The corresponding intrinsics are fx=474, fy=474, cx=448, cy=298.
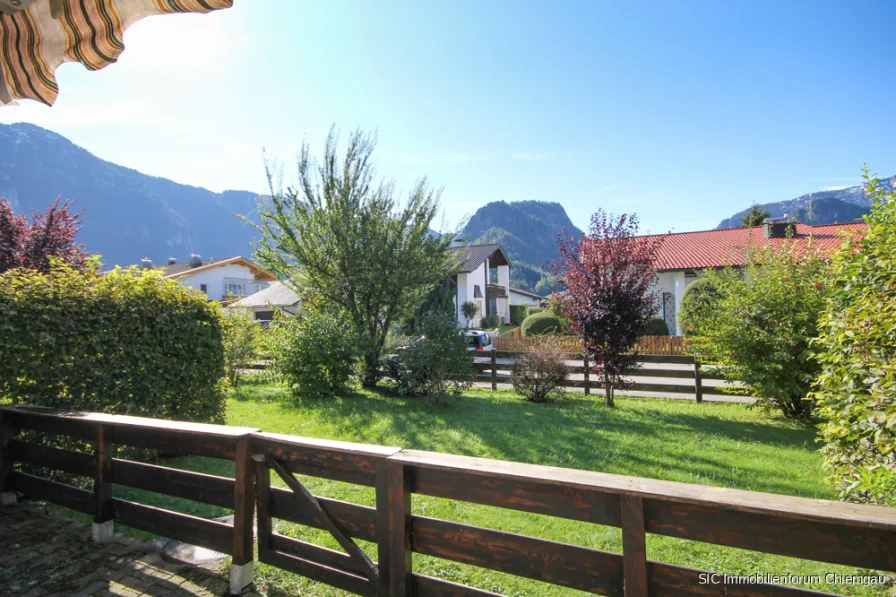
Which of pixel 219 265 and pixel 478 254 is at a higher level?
pixel 219 265

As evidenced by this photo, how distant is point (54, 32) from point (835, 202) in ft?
Answer: 661

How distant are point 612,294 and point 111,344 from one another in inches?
339

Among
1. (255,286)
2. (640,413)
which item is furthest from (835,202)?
(640,413)

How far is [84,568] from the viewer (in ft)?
10.5

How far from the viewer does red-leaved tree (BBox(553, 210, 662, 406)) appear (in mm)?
9922

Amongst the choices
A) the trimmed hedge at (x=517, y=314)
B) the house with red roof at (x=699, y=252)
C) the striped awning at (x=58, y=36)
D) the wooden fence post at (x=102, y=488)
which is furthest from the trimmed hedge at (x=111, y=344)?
the trimmed hedge at (x=517, y=314)

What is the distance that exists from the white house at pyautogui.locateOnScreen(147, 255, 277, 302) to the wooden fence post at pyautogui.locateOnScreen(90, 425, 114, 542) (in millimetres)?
37598

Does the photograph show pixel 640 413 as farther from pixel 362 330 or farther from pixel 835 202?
pixel 835 202

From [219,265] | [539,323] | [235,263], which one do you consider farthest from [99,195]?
[539,323]

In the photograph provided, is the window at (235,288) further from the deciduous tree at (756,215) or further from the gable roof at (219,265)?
the deciduous tree at (756,215)

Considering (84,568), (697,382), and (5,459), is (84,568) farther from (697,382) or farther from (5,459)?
(697,382)

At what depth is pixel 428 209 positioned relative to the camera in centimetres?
1284

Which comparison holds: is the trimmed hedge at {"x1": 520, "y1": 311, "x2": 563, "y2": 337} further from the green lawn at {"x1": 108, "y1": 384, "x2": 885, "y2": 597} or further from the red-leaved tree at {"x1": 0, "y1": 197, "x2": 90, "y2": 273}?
the red-leaved tree at {"x1": 0, "y1": 197, "x2": 90, "y2": 273}

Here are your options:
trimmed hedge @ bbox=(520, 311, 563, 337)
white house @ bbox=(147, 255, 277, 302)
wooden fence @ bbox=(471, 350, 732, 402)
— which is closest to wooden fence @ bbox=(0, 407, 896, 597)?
wooden fence @ bbox=(471, 350, 732, 402)
